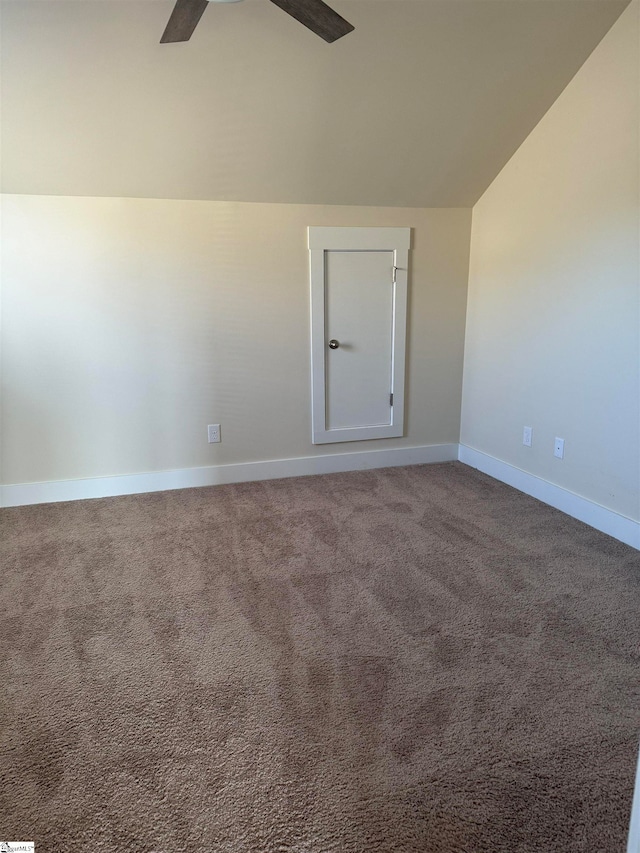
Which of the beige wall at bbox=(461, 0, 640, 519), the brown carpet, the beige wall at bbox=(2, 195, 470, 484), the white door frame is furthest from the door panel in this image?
the brown carpet

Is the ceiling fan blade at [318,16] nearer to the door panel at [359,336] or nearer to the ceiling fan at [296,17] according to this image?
the ceiling fan at [296,17]

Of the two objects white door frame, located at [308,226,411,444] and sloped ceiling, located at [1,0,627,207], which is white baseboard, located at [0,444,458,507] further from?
sloped ceiling, located at [1,0,627,207]

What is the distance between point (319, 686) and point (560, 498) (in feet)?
6.40

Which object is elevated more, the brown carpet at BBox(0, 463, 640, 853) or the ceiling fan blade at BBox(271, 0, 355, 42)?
the ceiling fan blade at BBox(271, 0, 355, 42)

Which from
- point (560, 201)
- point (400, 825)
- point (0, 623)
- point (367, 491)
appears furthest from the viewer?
point (367, 491)

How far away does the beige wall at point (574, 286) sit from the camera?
2.37 meters

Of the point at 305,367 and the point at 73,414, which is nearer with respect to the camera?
the point at 73,414

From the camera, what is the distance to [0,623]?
→ 194 cm

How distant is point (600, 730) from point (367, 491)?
1.96 meters

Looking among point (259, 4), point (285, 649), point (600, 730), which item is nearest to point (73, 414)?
point (285, 649)

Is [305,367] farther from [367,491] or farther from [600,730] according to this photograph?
[600,730]

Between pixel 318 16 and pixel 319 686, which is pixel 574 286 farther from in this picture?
pixel 319 686

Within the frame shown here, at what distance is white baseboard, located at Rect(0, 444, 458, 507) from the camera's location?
3.12 metres

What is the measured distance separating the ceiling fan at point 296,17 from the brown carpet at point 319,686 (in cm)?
214
